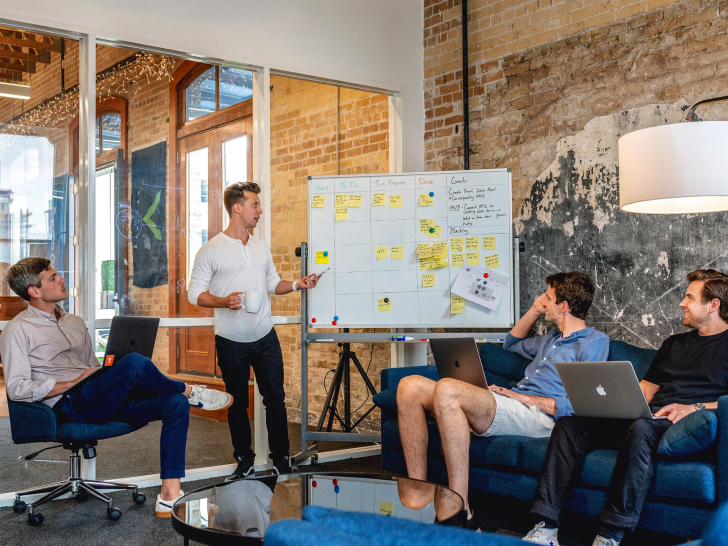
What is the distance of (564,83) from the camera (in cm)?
429

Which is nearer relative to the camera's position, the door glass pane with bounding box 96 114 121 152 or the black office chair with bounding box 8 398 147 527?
the black office chair with bounding box 8 398 147 527

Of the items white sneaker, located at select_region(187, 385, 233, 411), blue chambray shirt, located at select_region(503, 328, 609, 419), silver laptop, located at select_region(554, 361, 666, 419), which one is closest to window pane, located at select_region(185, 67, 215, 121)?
white sneaker, located at select_region(187, 385, 233, 411)

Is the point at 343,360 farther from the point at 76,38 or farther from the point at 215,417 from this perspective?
the point at 76,38

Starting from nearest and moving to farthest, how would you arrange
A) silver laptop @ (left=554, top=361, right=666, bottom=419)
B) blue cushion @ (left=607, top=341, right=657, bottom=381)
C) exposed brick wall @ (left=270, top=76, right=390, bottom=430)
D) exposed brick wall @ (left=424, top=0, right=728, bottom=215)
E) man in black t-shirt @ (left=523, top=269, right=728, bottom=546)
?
man in black t-shirt @ (left=523, top=269, right=728, bottom=546)
silver laptop @ (left=554, top=361, right=666, bottom=419)
blue cushion @ (left=607, top=341, right=657, bottom=381)
exposed brick wall @ (left=424, top=0, right=728, bottom=215)
exposed brick wall @ (left=270, top=76, right=390, bottom=430)

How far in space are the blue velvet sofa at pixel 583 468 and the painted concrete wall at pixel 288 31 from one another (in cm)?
197

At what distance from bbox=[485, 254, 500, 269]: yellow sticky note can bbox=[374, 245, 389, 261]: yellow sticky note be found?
0.64 meters

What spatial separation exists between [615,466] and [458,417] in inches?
26.6

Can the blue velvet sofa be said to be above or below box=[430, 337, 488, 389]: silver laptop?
below

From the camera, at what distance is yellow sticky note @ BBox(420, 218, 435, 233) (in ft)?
14.3

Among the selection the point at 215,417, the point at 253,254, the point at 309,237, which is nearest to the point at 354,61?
the point at 309,237

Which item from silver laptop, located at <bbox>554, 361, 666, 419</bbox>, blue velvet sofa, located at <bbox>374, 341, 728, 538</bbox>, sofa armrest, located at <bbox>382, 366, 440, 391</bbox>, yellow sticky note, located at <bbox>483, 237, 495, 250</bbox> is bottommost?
blue velvet sofa, located at <bbox>374, 341, 728, 538</bbox>

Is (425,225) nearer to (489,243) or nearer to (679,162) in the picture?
(489,243)

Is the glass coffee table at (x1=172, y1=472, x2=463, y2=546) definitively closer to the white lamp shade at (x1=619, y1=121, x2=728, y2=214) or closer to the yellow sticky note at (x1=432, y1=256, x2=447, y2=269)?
the white lamp shade at (x1=619, y1=121, x2=728, y2=214)

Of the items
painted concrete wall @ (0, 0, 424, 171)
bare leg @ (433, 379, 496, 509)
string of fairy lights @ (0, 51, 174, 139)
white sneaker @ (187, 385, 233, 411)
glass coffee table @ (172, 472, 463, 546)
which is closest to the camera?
glass coffee table @ (172, 472, 463, 546)
